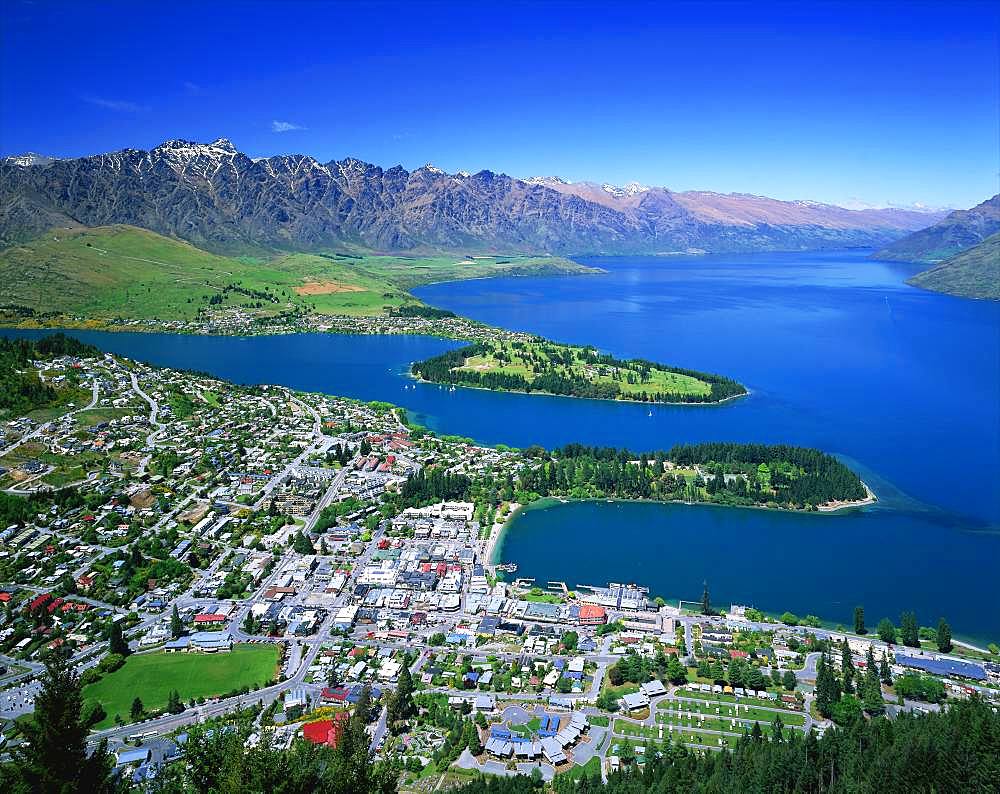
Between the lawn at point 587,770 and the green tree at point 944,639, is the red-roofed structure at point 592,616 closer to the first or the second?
the lawn at point 587,770

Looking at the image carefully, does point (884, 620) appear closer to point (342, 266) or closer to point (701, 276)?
point (342, 266)

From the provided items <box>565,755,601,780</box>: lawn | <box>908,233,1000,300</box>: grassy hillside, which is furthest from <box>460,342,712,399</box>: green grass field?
<box>908,233,1000,300</box>: grassy hillside

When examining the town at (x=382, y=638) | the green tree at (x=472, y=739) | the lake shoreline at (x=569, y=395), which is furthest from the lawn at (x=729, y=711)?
the lake shoreline at (x=569, y=395)

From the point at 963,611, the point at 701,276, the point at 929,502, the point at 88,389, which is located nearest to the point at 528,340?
the point at 88,389

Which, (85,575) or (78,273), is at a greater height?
(78,273)

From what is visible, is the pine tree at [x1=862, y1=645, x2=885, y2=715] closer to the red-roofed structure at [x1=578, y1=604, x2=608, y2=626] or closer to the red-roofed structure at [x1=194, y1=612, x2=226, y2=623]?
the red-roofed structure at [x1=578, y1=604, x2=608, y2=626]

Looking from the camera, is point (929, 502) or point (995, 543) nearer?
point (995, 543)
